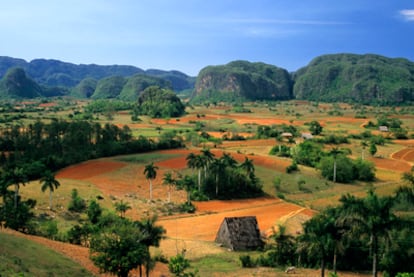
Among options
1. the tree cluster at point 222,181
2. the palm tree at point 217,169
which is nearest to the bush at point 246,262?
the tree cluster at point 222,181

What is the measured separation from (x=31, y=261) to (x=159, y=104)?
146 metres

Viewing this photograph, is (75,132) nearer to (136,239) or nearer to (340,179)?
(340,179)

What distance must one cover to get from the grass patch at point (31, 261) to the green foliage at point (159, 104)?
13339 cm

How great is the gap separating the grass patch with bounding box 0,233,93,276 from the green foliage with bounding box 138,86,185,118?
5252 inches

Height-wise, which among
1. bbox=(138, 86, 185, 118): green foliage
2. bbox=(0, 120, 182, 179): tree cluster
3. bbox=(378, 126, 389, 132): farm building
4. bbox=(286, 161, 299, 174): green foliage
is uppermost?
bbox=(138, 86, 185, 118): green foliage

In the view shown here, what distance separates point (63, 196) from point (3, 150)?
27.3 m

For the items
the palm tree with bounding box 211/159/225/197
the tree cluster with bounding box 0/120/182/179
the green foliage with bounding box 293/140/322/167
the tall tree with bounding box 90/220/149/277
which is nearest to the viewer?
the tall tree with bounding box 90/220/149/277

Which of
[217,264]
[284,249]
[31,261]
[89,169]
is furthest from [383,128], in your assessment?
[31,261]

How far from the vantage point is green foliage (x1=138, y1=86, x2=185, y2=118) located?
162750 mm

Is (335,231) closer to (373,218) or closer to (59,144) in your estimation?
(373,218)

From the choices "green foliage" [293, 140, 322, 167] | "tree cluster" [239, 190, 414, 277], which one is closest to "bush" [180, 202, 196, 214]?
"tree cluster" [239, 190, 414, 277]

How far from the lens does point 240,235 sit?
3741 cm

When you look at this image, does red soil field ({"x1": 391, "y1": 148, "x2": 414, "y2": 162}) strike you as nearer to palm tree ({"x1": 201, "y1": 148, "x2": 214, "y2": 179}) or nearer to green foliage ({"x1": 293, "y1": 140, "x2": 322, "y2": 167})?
green foliage ({"x1": 293, "y1": 140, "x2": 322, "y2": 167})

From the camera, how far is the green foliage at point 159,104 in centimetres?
16275
